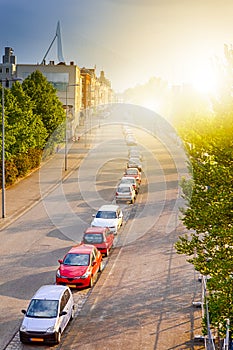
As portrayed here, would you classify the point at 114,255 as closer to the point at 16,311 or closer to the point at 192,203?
the point at 16,311

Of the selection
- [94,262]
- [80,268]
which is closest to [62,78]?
[94,262]

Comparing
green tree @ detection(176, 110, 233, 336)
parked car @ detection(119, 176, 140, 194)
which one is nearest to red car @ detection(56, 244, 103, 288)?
green tree @ detection(176, 110, 233, 336)

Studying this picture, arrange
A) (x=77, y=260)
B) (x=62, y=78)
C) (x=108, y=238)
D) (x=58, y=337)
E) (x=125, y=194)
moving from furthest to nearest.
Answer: (x=62, y=78) < (x=125, y=194) < (x=108, y=238) < (x=77, y=260) < (x=58, y=337)

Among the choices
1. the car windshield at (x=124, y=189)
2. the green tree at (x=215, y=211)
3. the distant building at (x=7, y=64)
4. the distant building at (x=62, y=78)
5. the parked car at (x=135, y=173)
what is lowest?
the car windshield at (x=124, y=189)

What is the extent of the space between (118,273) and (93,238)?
3343mm

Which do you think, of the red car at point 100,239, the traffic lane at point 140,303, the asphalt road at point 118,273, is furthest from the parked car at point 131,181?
the red car at point 100,239

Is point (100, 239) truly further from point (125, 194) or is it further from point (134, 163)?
point (134, 163)

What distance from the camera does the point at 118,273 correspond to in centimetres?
2361

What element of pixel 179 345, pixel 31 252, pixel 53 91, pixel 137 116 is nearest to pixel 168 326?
pixel 179 345

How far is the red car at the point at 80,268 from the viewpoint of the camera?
21.5m

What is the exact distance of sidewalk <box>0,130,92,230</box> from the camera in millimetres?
36094

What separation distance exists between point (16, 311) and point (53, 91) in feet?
154

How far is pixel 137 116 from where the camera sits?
145 m

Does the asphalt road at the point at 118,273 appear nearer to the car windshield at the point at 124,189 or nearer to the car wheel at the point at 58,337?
the car wheel at the point at 58,337
